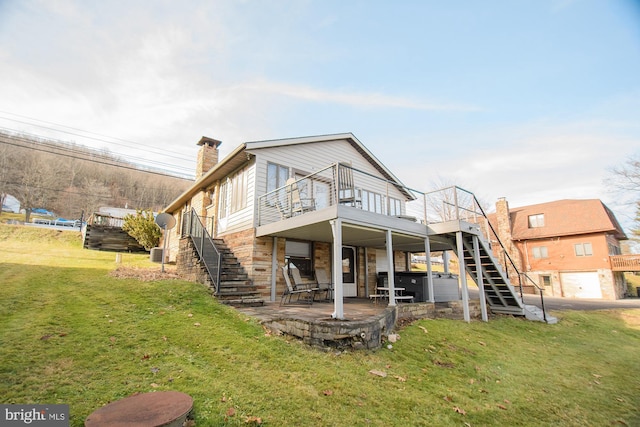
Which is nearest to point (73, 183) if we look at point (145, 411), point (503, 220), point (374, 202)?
point (374, 202)

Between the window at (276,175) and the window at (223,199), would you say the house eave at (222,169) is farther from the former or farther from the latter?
the window at (276,175)

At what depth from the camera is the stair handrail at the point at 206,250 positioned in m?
8.58

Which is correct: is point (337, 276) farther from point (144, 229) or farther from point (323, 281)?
point (144, 229)

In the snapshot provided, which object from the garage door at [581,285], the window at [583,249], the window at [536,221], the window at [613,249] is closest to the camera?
the garage door at [581,285]

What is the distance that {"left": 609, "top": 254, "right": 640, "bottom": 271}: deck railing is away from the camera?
2241cm

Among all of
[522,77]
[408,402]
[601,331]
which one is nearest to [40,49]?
[408,402]

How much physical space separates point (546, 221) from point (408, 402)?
30.6 meters

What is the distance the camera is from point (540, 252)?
1065 inches

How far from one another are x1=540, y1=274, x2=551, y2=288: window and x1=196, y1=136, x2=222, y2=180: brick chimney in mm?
28547

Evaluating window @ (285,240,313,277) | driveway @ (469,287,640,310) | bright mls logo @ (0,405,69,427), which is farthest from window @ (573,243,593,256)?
bright mls logo @ (0,405,69,427)

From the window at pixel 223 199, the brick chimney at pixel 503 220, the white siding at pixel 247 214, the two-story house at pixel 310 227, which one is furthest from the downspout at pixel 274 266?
the brick chimney at pixel 503 220

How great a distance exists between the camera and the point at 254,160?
10297 millimetres

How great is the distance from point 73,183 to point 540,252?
54610 millimetres

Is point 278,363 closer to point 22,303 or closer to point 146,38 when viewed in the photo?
point 22,303
